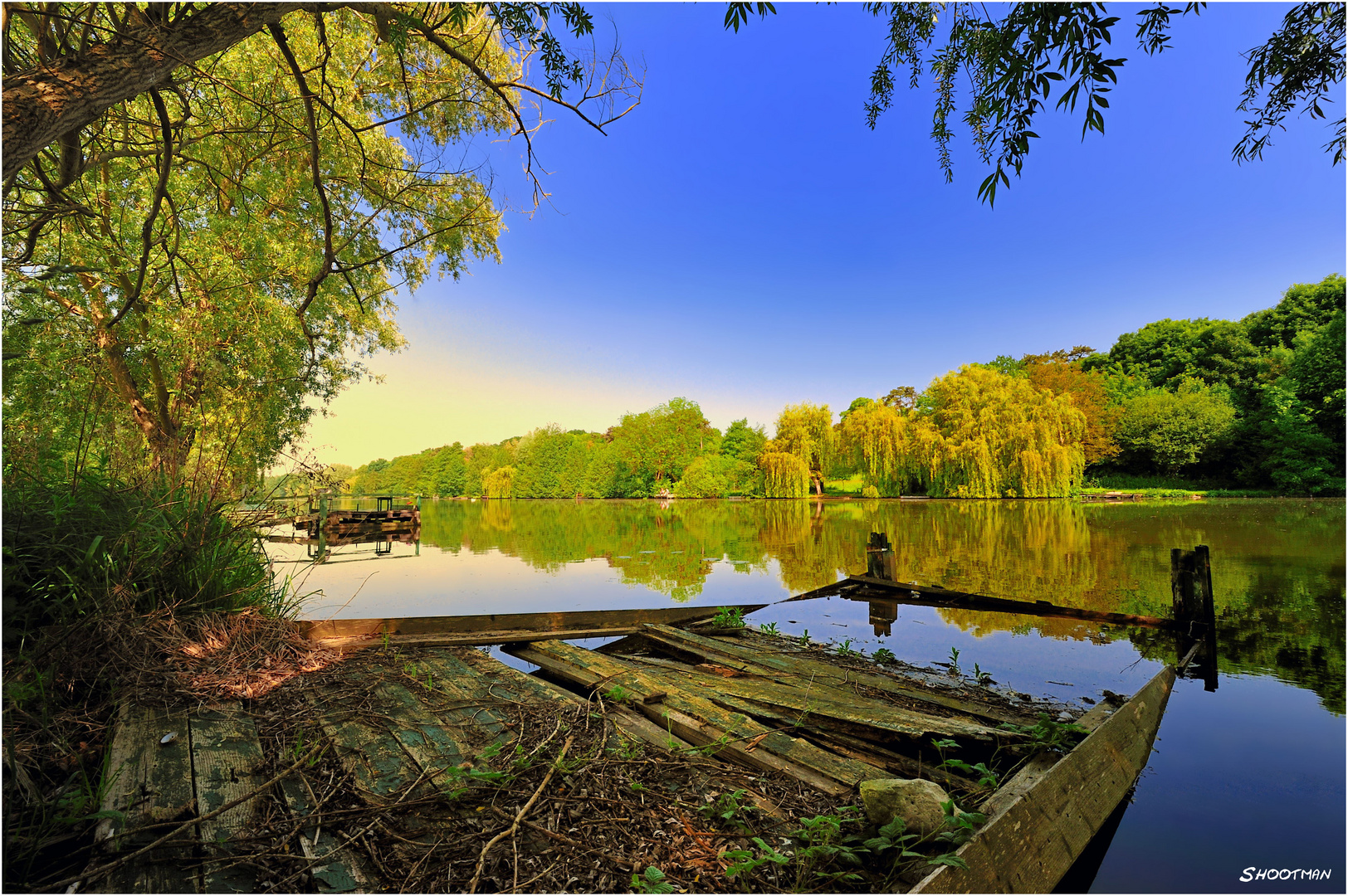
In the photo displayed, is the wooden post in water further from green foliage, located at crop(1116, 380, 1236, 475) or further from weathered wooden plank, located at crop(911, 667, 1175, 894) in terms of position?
green foliage, located at crop(1116, 380, 1236, 475)

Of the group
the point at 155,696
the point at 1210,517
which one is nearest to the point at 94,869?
the point at 155,696

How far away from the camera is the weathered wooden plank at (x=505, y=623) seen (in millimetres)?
4449

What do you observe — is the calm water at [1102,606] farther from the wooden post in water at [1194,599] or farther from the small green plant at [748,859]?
the small green plant at [748,859]

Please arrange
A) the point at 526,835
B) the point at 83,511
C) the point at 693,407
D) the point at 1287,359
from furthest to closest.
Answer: the point at 693,407
the point at 1287,359
the point at 83,511
the point at 526,835

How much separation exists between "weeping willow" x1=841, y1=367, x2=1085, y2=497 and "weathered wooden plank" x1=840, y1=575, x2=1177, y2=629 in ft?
78.6

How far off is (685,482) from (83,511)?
53086mm

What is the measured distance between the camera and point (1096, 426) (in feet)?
140

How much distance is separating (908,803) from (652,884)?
91 centimetres

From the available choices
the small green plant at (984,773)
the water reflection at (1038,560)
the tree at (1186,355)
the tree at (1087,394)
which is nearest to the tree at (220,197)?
the small green plant at (984,773)

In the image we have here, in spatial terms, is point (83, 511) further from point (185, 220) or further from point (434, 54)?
point (185, 220)

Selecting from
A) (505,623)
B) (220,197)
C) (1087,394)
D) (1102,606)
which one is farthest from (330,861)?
(1087,394)

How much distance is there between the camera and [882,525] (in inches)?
809

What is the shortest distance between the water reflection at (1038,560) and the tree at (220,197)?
5371 millimetres

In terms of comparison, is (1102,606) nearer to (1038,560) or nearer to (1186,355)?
(1038,560)
